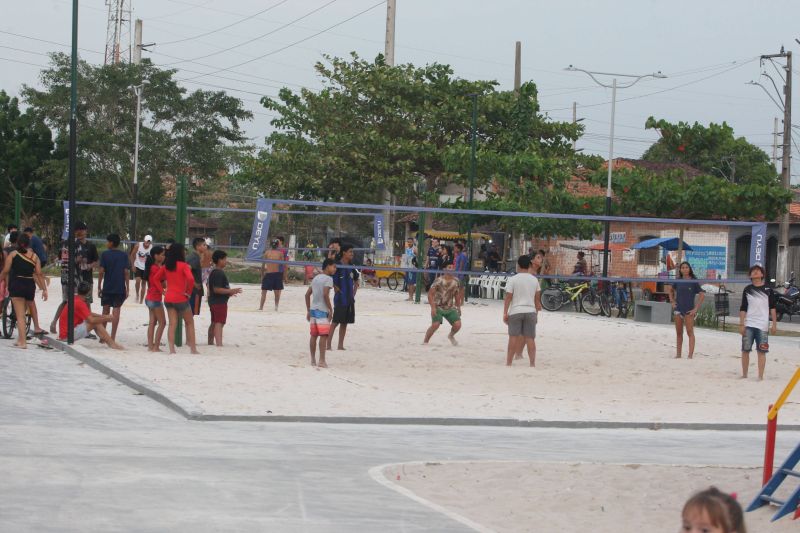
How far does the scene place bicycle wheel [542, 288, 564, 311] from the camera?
109ft

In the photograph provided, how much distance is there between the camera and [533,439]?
38.7 ft

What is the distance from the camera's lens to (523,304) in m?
17.8

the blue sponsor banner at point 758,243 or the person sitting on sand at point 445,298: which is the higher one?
the blue sponsor banner at point 758,243

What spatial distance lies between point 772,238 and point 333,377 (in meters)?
47.6

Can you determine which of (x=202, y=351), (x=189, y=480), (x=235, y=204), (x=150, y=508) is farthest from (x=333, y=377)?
(x=235, y=204)

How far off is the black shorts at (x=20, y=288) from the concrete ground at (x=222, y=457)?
11.0 feet

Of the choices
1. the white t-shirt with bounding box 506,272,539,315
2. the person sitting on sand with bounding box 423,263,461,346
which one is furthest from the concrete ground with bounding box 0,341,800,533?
the person sitting on sand with bounding box 423,263,461,346

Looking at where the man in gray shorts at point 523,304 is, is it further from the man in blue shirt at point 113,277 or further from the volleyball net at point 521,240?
the man in blue shirt at point 113,277

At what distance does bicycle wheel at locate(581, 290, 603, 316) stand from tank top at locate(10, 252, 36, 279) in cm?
1787

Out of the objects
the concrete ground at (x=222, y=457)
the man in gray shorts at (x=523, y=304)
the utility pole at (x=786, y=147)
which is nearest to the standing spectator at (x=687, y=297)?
the man in gray shorts at (x=523, y=304)

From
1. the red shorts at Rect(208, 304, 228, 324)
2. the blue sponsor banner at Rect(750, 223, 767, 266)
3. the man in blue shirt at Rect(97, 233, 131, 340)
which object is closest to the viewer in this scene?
the man in blue shirt at Rect(97, 233, 131, 340)

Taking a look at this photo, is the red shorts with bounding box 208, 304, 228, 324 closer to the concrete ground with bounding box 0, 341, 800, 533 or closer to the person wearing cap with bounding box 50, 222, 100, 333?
the person wearing cap with bounding box 50, 222, 100, 333

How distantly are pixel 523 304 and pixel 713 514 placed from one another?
559 inches

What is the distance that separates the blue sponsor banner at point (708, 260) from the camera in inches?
846
